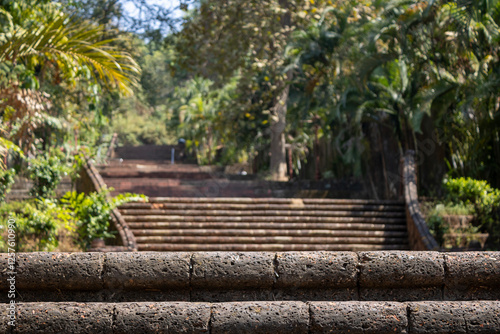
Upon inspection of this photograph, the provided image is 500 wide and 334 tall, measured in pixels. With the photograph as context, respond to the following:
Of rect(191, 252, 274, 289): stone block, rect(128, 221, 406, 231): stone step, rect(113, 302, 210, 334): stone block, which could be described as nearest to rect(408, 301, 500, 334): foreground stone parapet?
rect(191, 252, 274, 289): stone block

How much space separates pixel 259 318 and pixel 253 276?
28cm

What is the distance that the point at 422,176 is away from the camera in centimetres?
1435

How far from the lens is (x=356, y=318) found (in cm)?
382

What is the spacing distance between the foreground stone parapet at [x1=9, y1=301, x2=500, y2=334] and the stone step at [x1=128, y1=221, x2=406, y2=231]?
7579 mm

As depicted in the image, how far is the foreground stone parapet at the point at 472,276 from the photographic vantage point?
404 centimetres

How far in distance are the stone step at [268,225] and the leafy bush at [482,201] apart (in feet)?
3.90

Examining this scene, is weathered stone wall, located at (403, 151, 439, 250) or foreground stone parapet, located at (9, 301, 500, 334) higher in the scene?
weathered stone wall, located at (403, 151, 439, 250)

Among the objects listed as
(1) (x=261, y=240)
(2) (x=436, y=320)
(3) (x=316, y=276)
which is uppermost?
(1) (x=261, y=240)

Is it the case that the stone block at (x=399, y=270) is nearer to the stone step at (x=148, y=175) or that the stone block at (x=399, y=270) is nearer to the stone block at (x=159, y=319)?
the stone block at (x=159, y=319)

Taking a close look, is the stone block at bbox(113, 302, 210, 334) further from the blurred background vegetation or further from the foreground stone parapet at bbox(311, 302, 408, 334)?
the blurred background vegetation

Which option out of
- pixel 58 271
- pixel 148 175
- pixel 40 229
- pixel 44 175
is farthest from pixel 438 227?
pixel 148 175

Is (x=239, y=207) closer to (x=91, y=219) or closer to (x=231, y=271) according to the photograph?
(x=91, y=219)

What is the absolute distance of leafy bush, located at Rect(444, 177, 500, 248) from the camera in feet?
34.6

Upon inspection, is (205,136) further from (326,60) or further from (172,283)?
(172,283)
